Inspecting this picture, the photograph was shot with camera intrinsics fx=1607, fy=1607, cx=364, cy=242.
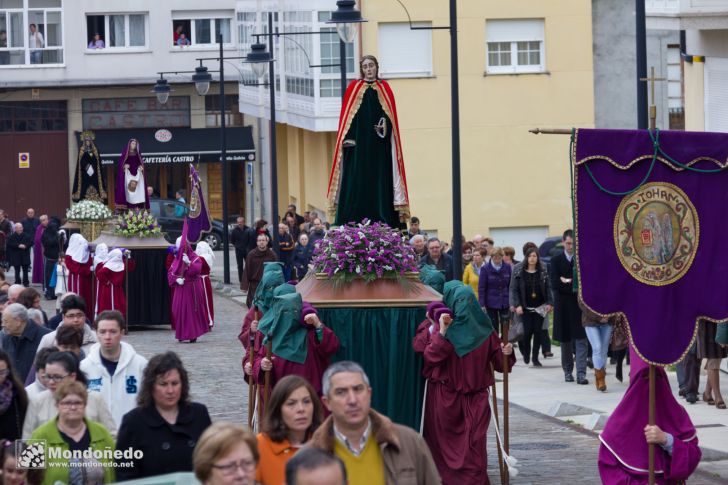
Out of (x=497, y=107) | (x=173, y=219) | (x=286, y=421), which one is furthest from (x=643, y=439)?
(x=173, y=219)

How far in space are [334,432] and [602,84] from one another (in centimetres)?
3408

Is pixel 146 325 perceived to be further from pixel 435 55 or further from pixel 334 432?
pixel 334 432

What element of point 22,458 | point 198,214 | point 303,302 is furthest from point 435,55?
point 22,458

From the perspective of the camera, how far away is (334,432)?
7766mm

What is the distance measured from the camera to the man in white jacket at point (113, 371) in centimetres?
1066

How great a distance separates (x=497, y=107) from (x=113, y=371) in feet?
92.4

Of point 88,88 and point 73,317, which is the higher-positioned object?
point 88,88

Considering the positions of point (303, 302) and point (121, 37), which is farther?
point (121, 37)

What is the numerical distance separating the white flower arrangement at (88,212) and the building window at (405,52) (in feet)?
31.2

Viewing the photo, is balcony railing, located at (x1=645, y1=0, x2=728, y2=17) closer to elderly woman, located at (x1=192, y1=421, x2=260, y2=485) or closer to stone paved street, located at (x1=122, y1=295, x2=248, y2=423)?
stone paved street, located at (x1=122, y1=295, x2=248, y2=423)

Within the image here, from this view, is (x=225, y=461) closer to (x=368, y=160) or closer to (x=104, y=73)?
(x=368, y=160)

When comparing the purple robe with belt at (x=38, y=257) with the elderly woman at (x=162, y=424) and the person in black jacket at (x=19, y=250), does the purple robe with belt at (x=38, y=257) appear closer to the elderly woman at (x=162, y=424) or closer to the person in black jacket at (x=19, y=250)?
the person in black jacket at (x=19, y=250)

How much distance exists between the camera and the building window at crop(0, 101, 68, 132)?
55719 mm

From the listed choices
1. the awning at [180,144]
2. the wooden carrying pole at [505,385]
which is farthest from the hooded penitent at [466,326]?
the awning at [180,144]
